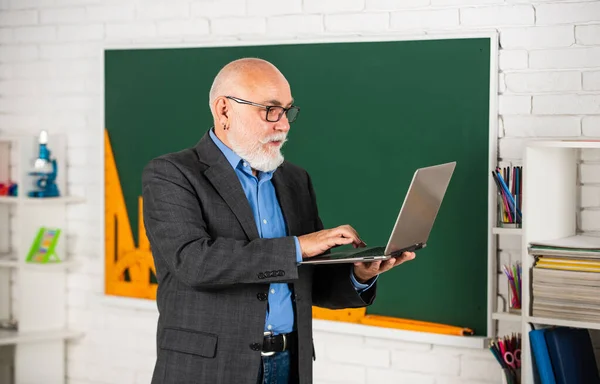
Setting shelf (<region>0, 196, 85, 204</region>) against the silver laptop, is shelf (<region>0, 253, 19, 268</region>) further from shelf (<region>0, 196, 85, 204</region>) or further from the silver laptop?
the silver laptop

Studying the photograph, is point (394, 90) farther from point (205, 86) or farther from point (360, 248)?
point (360, 248)

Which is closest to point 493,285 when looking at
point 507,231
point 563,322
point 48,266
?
point 507,231

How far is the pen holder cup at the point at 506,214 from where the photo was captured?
9.42 feet

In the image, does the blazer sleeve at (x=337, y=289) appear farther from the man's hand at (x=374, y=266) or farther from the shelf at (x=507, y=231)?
the shelf at (x=507, y=231)

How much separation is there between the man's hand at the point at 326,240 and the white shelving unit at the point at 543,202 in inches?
34.6

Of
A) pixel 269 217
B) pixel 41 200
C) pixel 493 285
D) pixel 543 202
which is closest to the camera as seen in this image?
pixel 269 217

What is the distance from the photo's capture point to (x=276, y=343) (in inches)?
87.2

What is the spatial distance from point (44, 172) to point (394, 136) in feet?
5.52

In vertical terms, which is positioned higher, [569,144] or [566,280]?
[569,144]

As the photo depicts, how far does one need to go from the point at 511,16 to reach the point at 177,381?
5.98 ft

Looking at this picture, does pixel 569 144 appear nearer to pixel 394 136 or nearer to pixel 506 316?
pixel 506 316

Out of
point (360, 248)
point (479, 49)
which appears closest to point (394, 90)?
point (479, 49)

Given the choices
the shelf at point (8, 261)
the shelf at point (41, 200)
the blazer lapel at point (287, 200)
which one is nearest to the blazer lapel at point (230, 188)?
the blazer lapel at point (287, 200)

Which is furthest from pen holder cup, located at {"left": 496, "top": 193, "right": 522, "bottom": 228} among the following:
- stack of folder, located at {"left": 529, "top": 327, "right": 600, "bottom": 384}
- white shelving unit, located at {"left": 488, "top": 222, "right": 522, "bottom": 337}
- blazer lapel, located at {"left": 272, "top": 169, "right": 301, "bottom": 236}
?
blazer lapel, located at {"left": 272, "top": 169, "right": 301, "bottom": 236}
